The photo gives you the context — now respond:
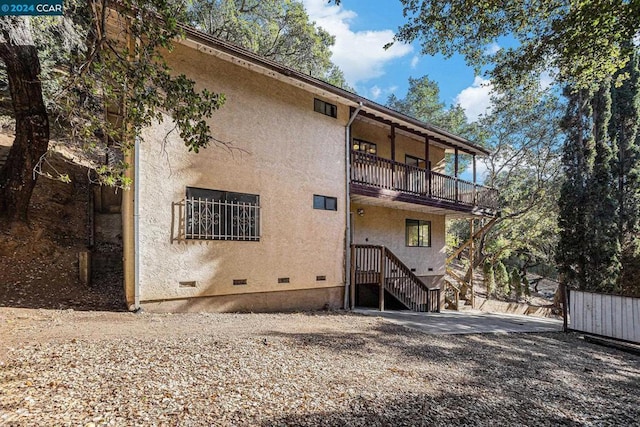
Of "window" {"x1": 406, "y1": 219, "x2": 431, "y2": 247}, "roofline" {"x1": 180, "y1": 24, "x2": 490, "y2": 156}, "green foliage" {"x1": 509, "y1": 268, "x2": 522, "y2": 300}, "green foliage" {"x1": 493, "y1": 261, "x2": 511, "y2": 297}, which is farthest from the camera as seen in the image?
"green foliage" {"x1": 493, "y1": 261, "x2": 511, "y2": 297}

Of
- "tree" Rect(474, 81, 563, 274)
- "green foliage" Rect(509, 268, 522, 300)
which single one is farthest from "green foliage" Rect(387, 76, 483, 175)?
"green foliage" Rect(509, 268, 522, 300)

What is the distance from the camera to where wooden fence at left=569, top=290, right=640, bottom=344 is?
8.37 m

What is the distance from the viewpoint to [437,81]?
103ft

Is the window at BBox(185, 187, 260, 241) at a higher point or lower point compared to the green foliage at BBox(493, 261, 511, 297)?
higher

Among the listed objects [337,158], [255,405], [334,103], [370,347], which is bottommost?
[370,347]

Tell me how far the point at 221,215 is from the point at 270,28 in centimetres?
1687

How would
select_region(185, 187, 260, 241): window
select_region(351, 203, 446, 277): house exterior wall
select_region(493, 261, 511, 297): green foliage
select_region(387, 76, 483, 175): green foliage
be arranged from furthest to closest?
select_region(387, 76, 483, 175): green foliage
select_region(493, 261, 511, 297): green foliage
select_region(351, 203, 446, 277): house exterior wall
select_region(185, 187, 260, 241): window

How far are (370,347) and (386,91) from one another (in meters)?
33.3

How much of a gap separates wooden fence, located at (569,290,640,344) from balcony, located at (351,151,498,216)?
590 centimetres

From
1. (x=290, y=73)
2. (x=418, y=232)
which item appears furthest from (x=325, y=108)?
(x=418, y=232)

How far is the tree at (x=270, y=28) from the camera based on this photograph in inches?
778

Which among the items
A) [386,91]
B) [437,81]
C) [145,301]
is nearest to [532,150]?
[437,81]

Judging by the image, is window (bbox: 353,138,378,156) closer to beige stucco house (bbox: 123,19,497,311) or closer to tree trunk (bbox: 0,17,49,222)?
beige stucco house (bbox: 123,19,497,311)

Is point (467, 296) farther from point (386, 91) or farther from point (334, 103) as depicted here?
point (386, 91)
